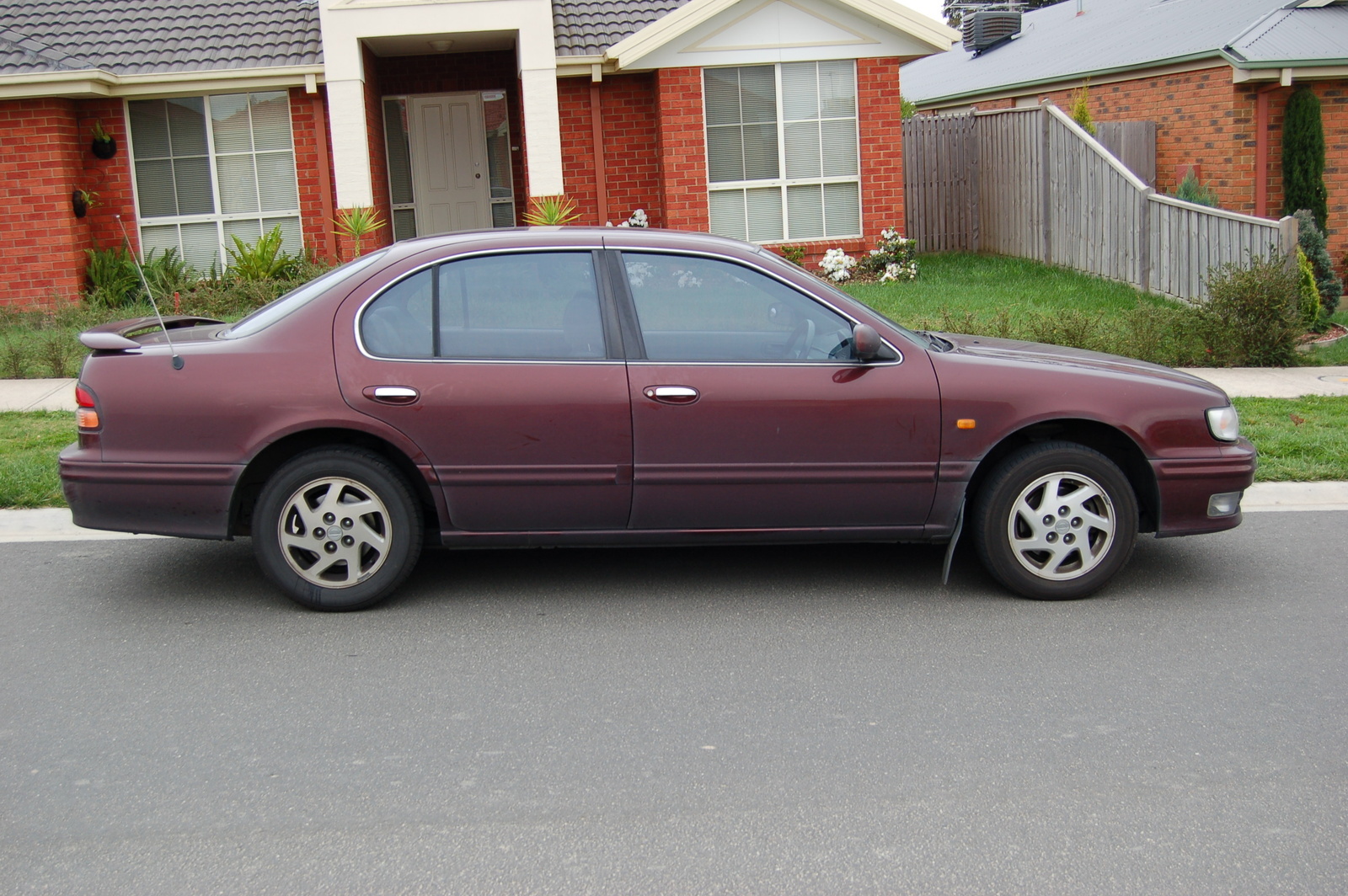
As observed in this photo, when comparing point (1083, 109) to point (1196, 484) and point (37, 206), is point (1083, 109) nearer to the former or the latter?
point (37, 206)

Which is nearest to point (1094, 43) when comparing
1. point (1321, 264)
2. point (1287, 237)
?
point (1321, 264)

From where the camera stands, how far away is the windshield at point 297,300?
5516 millimetres

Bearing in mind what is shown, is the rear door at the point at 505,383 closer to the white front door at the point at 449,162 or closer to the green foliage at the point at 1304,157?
the white front door at the point at 449,162

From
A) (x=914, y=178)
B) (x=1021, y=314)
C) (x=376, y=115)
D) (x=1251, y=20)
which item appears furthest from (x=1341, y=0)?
(x=376, y=115)

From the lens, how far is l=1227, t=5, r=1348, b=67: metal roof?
51.7 ft

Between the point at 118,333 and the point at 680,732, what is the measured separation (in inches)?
121

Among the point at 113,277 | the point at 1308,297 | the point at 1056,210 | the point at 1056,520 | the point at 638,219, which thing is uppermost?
the point at 638,219

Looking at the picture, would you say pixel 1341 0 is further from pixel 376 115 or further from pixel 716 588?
pixel 716 588

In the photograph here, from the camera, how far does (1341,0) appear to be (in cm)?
1716

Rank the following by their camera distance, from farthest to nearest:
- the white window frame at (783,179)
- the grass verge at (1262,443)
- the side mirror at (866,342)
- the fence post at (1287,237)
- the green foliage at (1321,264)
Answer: the white window frame at (783,179) → the green foliage at (1321,264) → the fence post at (1287,237) → the grass verge at (1262,443) → the side mirror at (866,342)

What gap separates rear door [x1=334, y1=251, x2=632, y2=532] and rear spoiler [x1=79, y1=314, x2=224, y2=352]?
0.95 metres

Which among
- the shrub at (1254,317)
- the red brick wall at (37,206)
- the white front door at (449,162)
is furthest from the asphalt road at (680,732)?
the white front door at (449,162)

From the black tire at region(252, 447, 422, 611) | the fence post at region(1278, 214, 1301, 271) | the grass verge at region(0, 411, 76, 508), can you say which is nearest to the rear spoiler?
the black tire at region(252, 447, 422, 611)

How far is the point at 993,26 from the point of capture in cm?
2705
